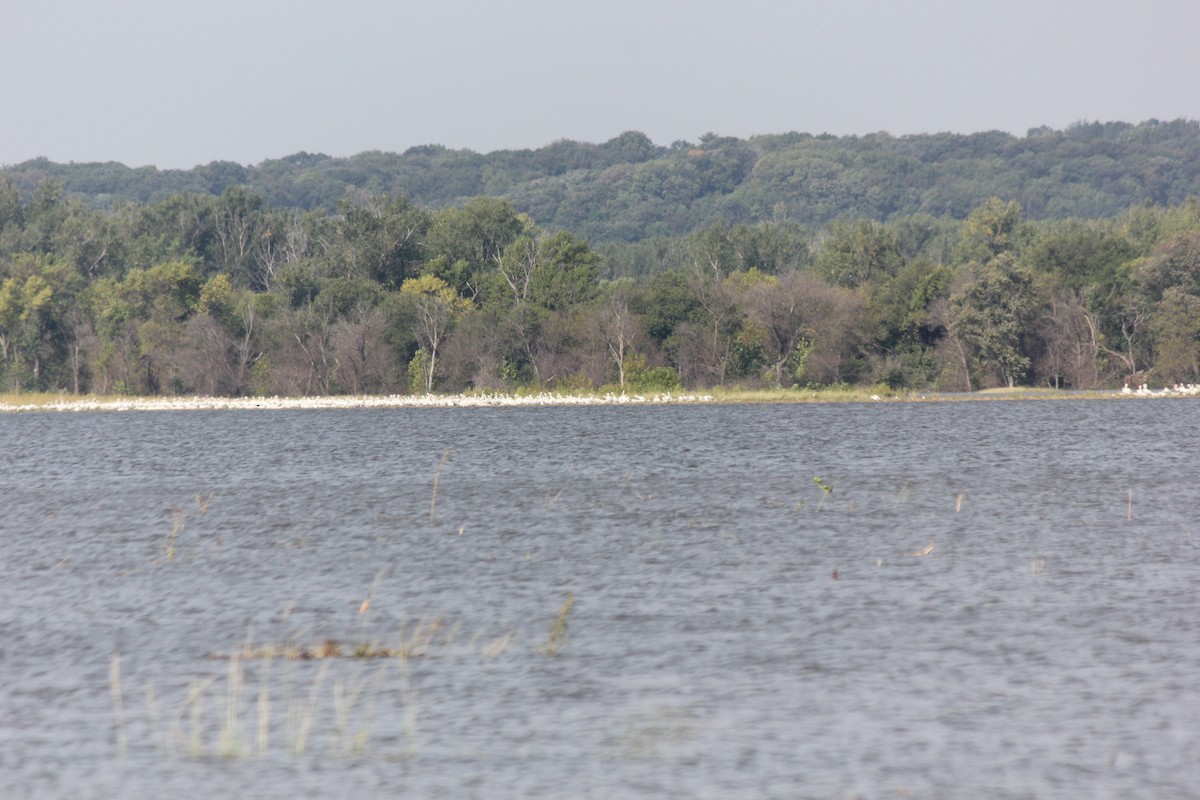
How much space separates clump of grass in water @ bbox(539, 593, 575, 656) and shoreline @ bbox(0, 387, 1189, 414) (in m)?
69.6

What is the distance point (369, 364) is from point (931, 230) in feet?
297

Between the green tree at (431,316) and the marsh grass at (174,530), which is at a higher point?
the green tree at (431,316)

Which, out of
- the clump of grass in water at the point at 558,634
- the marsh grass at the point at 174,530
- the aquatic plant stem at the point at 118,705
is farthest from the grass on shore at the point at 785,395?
the aquatic plant stem at the point at 118,705

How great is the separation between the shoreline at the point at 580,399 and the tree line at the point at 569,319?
2.71 m

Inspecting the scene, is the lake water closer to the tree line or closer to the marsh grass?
the marsh grass

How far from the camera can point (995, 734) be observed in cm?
1245

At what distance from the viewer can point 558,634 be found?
661 inches

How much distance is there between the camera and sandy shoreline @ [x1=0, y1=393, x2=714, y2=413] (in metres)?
89.0

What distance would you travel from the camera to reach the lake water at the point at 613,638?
38.9 feet

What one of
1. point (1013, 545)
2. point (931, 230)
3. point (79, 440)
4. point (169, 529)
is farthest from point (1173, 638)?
point (931, 230)

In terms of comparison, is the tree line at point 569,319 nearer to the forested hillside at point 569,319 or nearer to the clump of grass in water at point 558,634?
the forested hillside at point 569,319

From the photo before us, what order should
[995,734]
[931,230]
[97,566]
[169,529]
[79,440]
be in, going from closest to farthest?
[995,734], [97,566], [169,529], [79,440], [931,230]

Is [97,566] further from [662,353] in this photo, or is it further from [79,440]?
[662,353]

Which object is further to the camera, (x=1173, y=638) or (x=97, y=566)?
(x=97, y=566)
